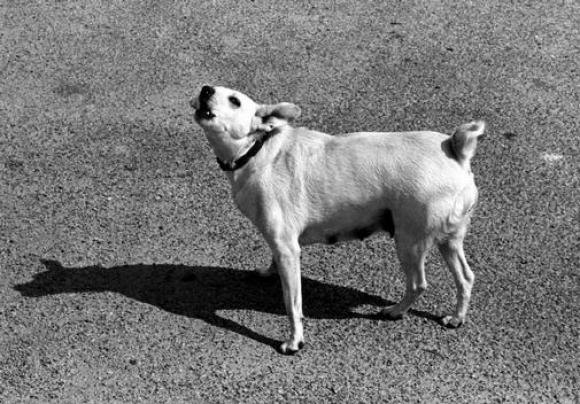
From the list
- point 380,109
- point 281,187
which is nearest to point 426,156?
point 281,187

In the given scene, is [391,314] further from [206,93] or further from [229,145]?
[206,93]

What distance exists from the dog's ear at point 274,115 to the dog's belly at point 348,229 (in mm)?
809

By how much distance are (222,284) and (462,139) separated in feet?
7.82

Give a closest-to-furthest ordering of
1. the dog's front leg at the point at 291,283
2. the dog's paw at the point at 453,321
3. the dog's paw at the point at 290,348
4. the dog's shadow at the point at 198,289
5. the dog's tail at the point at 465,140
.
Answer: the dog's tail at the point at 465,140, the dog's front leg at the point at 291,283, the dog's paw at the point at 290,348, the dog's paw at the point at 453,321, the dog's shadow at the point at 198,289

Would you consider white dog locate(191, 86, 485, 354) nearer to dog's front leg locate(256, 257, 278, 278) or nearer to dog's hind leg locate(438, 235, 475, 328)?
dog's hind leg locate(438, 235, 475, 328)

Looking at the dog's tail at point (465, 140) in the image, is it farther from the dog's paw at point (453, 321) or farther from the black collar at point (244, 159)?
the black collar at point (244, 159)

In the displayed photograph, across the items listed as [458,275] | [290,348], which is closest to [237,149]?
[290,348]

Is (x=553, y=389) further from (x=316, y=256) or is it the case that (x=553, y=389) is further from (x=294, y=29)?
(x=294, y=29)

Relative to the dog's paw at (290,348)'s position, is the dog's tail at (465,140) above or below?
above

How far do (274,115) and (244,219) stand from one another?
68.2 inches

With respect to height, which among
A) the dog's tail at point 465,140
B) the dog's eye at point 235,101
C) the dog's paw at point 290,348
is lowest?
the dog's paw at point 290,348

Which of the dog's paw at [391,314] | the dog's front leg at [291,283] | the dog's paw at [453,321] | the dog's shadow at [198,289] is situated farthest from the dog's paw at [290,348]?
the dog's paw at [453,321]

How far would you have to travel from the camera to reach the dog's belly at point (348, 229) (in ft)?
22.6

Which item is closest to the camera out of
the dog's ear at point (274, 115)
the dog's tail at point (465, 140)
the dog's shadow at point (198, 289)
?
the dog's tail at point (465, 140)
